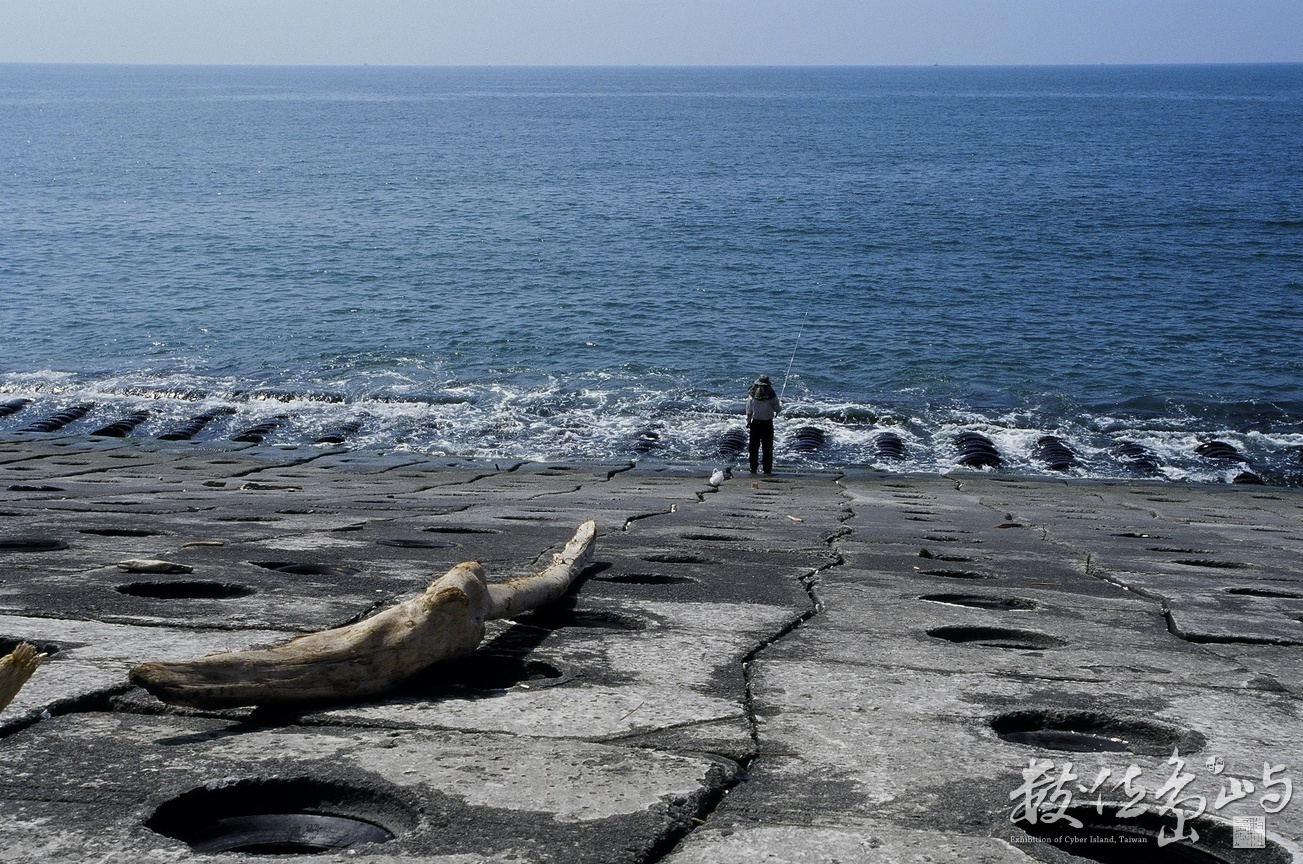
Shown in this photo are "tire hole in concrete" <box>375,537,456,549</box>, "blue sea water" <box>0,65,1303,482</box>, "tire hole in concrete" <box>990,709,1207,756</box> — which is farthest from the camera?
"blue sea water" <box>0,65,1303,482</box>

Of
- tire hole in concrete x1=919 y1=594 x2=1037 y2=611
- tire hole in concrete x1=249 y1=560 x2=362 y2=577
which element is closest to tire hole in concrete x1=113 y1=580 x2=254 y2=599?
tire hole in concrete x1=249 y1=560 x2=362 y2=577

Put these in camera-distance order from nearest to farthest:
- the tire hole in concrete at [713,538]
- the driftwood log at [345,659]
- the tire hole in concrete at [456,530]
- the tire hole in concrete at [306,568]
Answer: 1. the driftwood log at [345,659]
2. the tire hole in concrete at [306,568]
3. the tire hole in concrete at [456,530]
4. the tire hole in concrete at [713,538]

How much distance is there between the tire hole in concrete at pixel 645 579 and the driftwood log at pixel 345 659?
235 cm

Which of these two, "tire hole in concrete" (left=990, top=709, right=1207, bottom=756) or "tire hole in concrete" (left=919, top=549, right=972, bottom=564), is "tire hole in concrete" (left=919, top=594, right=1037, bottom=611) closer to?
"tire hole in concrete" (left=919, top=549, right=972, bottom=564)

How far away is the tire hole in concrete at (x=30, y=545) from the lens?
335 inches

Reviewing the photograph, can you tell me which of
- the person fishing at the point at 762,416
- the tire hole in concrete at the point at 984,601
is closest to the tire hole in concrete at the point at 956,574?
the tire hole in concrete at the point at 984,601

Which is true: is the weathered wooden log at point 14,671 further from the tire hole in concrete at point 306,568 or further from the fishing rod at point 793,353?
the fishing rod at point 793,353

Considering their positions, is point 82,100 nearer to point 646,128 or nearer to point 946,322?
point 646,128

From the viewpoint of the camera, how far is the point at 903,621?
717 centimetres

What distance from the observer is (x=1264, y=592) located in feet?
30.0

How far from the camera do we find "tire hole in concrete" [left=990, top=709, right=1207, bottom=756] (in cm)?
499

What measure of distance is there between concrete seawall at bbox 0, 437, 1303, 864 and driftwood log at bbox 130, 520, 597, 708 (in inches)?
4.2

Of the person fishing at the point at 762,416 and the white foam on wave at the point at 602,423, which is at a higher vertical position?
the person fishing at the point at 762,416

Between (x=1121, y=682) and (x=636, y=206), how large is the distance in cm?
6624
